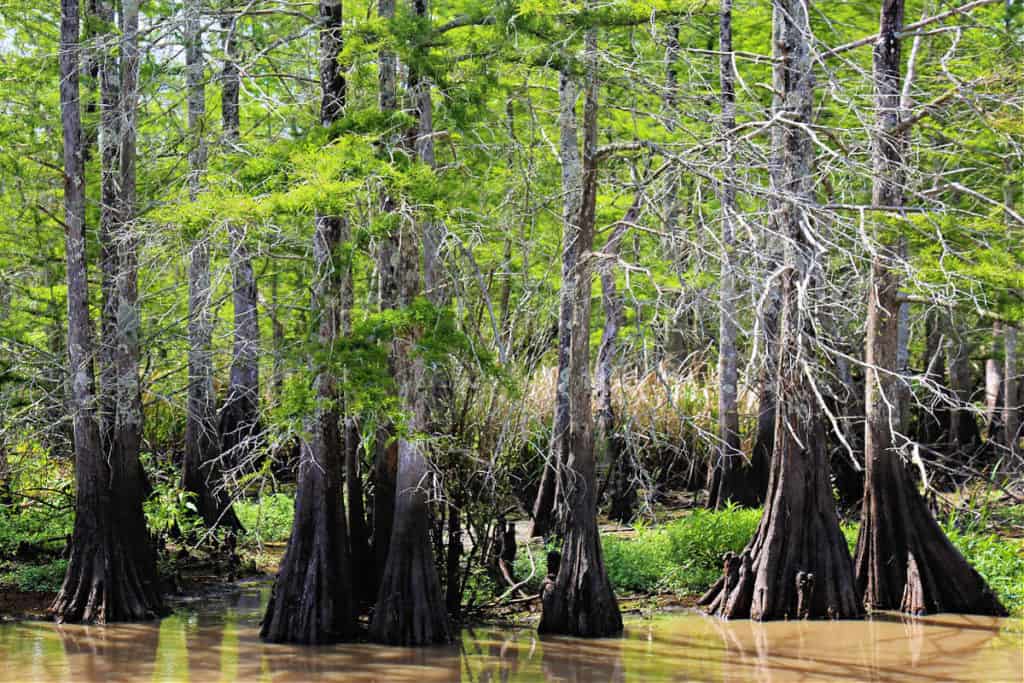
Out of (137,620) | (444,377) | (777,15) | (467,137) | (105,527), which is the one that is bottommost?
(137,620)

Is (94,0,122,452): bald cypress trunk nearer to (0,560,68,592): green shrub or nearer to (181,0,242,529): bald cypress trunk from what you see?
(181,0,242,529): bald cypress trunk

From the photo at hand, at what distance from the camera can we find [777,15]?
13.2 metres

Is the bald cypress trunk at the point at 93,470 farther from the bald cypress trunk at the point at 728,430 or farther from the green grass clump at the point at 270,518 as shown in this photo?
the bald cypress trunk at the point at 728,430

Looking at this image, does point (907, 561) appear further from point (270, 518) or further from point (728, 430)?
point (270, 518)

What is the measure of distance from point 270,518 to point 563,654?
25.3 feet

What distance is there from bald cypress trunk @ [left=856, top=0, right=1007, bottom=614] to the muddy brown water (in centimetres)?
29

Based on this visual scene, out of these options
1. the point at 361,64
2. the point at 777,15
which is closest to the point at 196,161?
the point at 361,64

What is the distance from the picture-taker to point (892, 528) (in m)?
12.2

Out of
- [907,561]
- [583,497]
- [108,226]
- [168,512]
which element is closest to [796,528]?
[907,561]

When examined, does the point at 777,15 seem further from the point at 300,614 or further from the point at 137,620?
the point at 137,620

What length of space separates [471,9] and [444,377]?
13.0 feet

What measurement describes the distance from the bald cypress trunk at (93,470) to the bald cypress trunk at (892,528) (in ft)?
23.1

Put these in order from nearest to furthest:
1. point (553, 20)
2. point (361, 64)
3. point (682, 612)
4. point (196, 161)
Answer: point (553, 20), point (361, 64), point (682, 612), point (196, 161)

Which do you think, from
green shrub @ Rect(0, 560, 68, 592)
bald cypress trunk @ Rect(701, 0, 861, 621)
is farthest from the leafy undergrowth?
green shrub @ Rect(0, 560, 68, 592)
